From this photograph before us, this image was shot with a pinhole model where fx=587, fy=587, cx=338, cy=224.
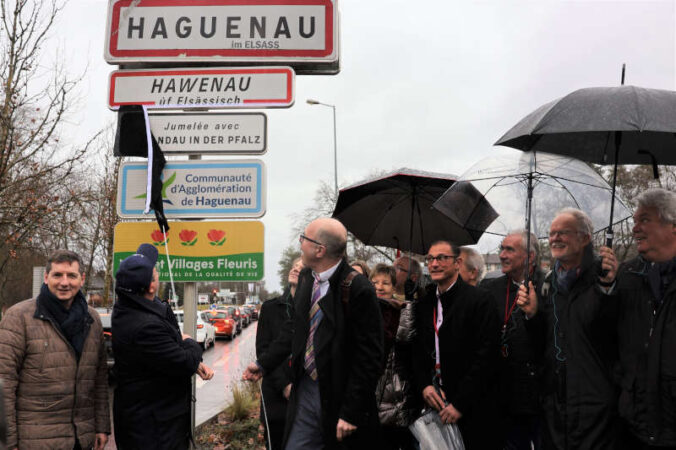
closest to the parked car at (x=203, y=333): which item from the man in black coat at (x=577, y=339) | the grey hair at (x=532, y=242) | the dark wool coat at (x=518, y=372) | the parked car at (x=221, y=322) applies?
the parked car at (x=221, y=322)

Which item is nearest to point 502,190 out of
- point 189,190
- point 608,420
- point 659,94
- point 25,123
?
point 659,94

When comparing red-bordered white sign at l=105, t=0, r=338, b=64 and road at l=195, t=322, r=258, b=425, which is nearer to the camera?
red-bordered white sign at l=105, t=0, r=338, b=64

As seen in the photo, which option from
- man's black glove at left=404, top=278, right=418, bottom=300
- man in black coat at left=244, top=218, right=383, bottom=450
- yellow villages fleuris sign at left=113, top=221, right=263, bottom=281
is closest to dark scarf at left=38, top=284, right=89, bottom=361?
yellow villages fleuris sign at left=113, top=221, right=263, bottom=281

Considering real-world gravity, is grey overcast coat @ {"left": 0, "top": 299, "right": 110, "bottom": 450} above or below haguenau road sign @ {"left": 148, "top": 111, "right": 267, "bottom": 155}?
below

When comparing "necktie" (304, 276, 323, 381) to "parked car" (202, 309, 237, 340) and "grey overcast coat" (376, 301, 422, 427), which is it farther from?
"parked car" (202, 309, 237, 340)

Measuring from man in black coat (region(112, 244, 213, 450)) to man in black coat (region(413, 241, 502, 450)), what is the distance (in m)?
1.47

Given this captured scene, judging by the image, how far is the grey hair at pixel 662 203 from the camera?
2.92 meters

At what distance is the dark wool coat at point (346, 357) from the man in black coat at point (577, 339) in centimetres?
93

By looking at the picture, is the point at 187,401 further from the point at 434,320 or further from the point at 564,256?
the point at 564,256

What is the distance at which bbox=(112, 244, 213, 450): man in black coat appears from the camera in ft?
10.9

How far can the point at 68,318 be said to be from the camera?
11.3 ft

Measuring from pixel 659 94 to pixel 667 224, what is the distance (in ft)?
2.34

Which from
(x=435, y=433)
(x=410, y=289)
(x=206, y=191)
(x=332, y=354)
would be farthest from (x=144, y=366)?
(x=410, y=289)

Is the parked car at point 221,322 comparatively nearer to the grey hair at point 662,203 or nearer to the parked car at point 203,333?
the parked car at point 203,333
